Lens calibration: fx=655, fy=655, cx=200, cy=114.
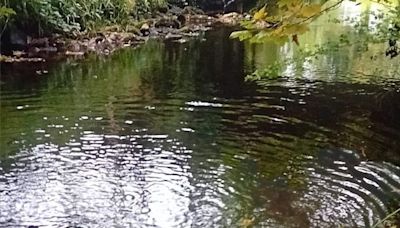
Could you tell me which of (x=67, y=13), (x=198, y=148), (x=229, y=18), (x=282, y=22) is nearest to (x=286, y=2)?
(x=282, y=22)

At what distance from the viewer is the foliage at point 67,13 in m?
16.5

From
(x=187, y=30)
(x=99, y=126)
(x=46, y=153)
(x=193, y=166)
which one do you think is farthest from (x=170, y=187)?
(x=187, y=30)

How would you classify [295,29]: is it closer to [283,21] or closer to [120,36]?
[283,21]

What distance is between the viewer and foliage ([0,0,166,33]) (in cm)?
1645

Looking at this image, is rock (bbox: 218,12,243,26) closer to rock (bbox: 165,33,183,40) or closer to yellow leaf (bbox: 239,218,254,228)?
rock (bbox: 165,33,183,40)

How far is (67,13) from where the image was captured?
59.4 ft

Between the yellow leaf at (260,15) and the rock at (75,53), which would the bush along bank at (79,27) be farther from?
the yellow leaf at (260,15)

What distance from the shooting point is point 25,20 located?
16.7 meters

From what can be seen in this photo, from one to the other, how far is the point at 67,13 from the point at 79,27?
1.64 feet

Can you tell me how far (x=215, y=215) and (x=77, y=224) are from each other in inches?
49.2

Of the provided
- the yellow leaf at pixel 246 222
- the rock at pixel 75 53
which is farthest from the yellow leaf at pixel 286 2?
the rock at pixel 75 53

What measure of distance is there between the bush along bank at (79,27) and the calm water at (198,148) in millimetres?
2413

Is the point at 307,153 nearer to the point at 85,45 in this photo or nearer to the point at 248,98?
the point at 248,98

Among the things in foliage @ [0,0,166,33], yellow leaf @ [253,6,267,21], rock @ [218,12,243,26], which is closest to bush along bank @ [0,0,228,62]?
foliage @ [0,0,166,33]
